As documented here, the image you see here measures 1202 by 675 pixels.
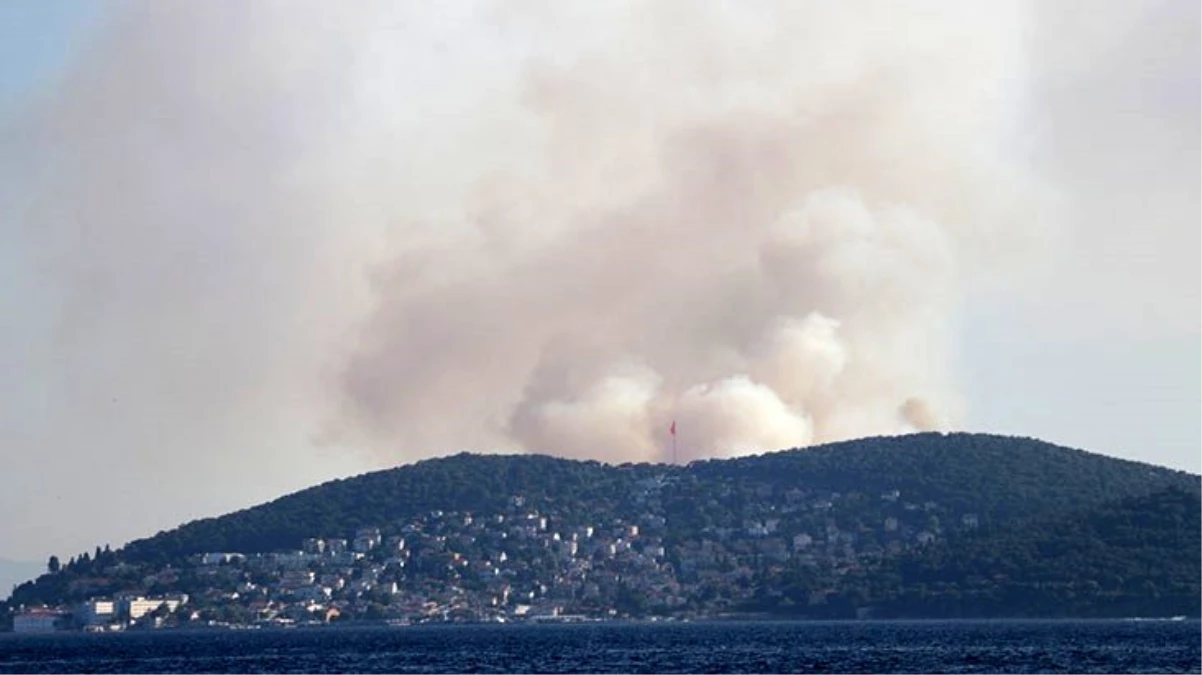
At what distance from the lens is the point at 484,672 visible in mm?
166250

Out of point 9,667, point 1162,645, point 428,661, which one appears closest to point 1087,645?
point 1162,645

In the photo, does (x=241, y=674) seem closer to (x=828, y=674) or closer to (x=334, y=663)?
(x=334, y=663)

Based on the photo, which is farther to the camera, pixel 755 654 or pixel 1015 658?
pixel 755 654

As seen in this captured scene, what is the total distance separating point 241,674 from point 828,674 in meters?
48.9

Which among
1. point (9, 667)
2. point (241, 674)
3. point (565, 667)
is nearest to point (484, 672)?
point (565, 667)

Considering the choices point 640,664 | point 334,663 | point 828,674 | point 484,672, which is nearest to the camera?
point 828,674

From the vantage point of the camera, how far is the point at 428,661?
19462cm

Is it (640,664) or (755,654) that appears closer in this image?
(640,664)

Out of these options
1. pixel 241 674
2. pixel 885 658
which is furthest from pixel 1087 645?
pixel 241 674

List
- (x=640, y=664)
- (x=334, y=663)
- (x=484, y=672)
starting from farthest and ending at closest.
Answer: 1. (x=334, y=663)
2. (x=640, y=664)
3. (x=484, y=672)

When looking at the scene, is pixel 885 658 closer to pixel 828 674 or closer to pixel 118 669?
pixel 828 674

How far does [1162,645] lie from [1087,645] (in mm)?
6750

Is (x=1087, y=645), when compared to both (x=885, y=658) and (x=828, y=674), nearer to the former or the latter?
(x=885, y=658)

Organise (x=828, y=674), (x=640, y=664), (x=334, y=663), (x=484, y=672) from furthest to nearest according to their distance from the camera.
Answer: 1. (x=334, y=663)
2. (x=640, y=664)
3. (x=484, y=672)
4. (x=828, y=674)
